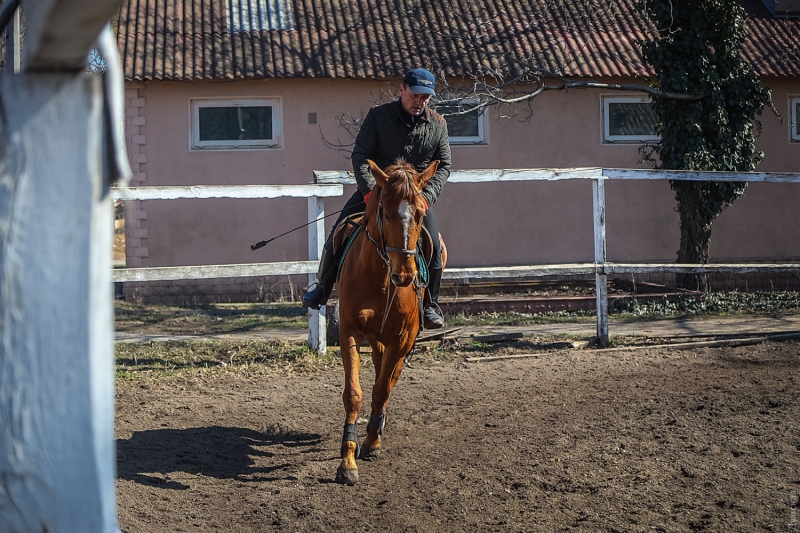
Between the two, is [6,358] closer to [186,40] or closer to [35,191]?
[35,191]

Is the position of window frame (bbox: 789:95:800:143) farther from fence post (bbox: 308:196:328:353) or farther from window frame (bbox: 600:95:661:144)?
fence post (bbox: 308:196:328:353)

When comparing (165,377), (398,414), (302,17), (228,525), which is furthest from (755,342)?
(302,17)

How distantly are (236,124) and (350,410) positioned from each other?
32.8 ft

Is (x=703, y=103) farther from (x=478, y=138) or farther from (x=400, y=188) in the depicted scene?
(x=400, y=188)

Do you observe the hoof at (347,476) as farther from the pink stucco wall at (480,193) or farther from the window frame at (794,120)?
the window frame at (794,120)

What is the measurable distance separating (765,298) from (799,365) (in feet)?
17.8

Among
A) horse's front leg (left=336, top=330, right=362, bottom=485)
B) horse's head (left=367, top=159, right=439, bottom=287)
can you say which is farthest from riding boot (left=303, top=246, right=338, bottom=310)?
horse's head (left=367, top=159, right=439, bottom=287)

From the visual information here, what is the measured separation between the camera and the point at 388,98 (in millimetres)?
14586

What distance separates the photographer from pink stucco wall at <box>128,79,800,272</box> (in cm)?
1419

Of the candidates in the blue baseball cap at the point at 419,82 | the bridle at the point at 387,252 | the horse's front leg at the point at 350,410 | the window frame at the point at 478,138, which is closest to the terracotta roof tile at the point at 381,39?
the window frame at the point at 478,138

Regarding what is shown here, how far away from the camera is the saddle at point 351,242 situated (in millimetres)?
6129

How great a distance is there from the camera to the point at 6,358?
1288mm

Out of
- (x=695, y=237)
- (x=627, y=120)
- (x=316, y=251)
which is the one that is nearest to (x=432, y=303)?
(x=316, y=251)

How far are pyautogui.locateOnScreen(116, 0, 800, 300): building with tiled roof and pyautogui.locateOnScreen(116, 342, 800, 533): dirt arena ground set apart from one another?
659 cm
